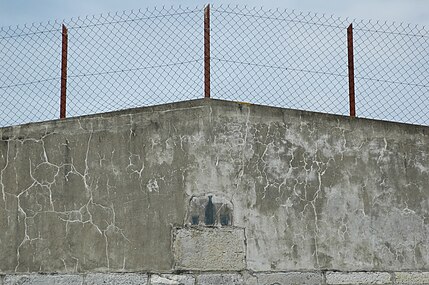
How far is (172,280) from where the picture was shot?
5.51 m

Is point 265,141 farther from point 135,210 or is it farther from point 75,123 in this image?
point 75,123

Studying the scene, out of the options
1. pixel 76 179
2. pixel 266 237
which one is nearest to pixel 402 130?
pixel 266 237

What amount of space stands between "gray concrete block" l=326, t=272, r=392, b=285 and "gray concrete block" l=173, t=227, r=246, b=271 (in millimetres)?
810

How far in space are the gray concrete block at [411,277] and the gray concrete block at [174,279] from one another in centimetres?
187

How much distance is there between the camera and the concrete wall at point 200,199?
565 centimetres

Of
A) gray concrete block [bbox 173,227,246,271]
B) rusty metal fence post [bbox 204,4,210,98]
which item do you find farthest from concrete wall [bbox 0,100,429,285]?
rusty metal fence post [bbox 204,4,210,98]

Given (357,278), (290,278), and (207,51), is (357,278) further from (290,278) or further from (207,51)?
(207,51)

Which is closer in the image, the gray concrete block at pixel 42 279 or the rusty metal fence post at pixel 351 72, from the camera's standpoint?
the gray concrete block at pixel 42 279

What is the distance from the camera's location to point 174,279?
5.51 meters

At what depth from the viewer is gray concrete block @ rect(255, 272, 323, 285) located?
566cm

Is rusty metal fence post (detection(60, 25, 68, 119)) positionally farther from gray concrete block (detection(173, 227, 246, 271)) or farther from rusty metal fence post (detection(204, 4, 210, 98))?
gray concrete block (detection(173, 227, 246, 271))

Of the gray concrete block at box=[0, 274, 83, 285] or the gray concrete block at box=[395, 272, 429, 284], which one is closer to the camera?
the gray concrete block at box=[0, 274, 83, 285]

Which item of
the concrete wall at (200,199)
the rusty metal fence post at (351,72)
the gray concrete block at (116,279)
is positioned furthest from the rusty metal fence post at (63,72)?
the rusty metal fence post at (351,72)

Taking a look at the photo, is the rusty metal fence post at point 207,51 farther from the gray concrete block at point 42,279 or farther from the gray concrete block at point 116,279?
the gray concrete block at point 42,279
